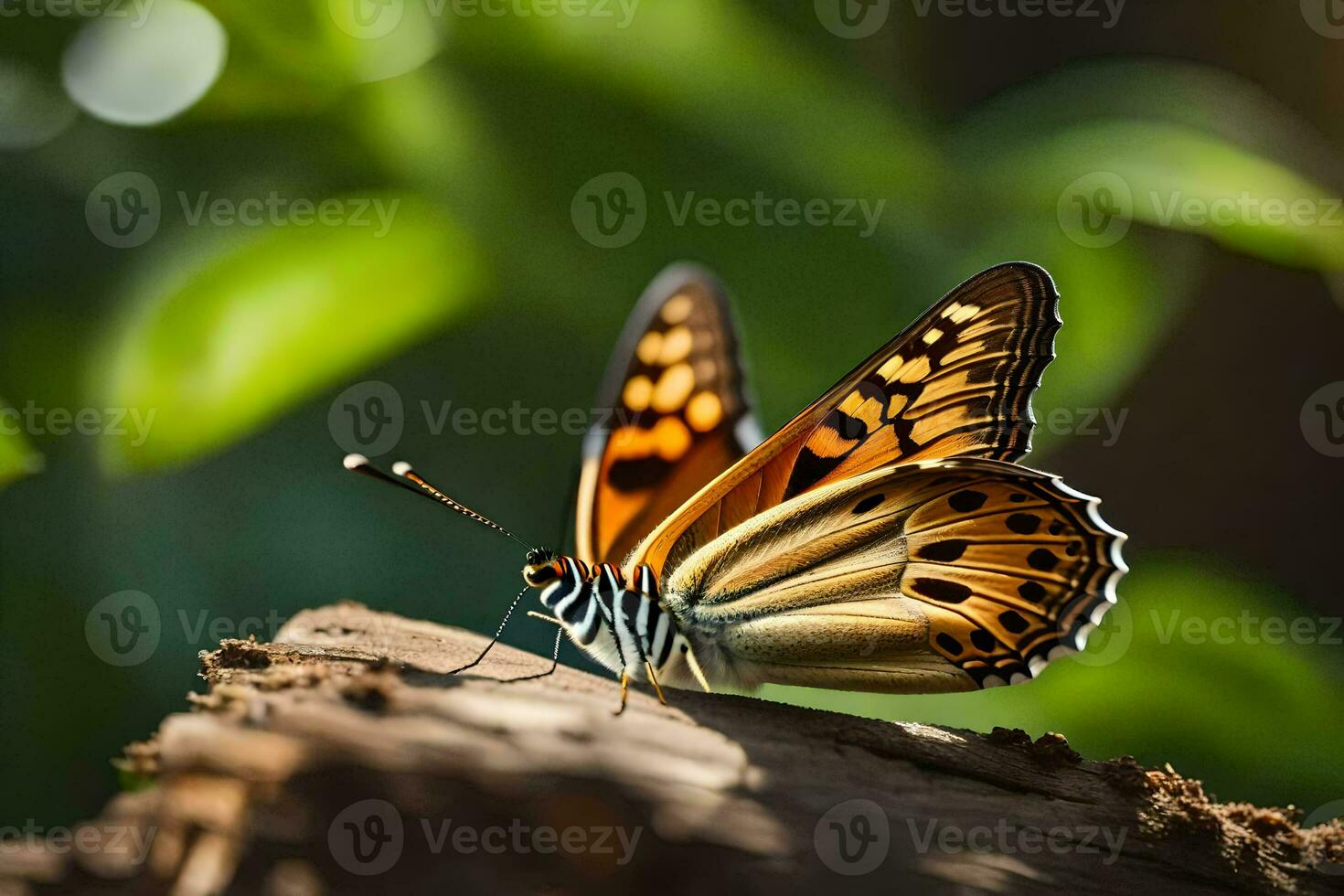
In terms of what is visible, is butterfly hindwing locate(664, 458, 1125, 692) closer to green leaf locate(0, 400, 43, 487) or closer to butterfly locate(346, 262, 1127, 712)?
butterfly locate(346, 262, 1127, 712)

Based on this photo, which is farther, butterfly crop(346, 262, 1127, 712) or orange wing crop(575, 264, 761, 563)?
orange wing crop(575, 264, 761, 563)

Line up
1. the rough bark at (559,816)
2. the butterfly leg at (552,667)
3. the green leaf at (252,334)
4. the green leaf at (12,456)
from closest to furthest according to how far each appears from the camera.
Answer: the rough bark at (559,816) < the butterfly leg at (552,667) < the green leaf at (12,456) < the green leaf at (252,334)

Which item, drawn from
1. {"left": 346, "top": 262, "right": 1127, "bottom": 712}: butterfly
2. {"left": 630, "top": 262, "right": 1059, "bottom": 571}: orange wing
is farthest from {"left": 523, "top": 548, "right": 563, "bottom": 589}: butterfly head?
{"left": 630, "top": 262, "right": 1059, "bottom": 571}: orange wing

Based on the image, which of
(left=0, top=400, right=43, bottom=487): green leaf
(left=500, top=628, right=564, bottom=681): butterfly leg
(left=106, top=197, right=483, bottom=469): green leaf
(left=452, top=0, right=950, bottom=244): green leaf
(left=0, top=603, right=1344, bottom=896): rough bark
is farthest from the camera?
(left=452, top=0, right=950, bottom=244): green leaf

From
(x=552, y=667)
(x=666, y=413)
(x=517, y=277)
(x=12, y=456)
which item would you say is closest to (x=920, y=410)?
(x=666, y=413)

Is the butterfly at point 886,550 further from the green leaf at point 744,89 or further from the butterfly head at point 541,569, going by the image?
the green leaf at point 744,89

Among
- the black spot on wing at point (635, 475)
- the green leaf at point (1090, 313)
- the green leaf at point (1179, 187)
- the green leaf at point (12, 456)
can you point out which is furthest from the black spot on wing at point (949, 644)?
the green leaf at point (12, 456)

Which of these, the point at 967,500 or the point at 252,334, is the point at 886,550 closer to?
the point at 967,500

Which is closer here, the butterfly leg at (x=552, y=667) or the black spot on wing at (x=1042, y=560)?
the butterfly leg at (x=552, y=667)
